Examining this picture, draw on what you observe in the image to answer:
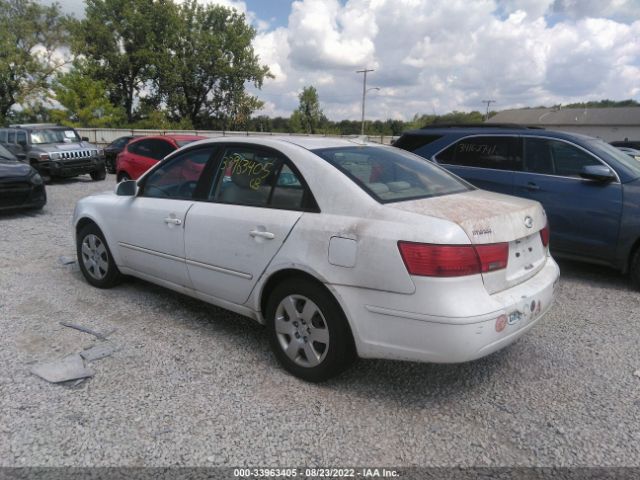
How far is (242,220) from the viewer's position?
3312 mm

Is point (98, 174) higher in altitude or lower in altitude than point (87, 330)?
higher

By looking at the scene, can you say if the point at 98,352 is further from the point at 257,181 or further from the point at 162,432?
the point at 257,181

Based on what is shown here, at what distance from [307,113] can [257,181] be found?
1952 inches

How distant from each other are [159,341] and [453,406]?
215 cm

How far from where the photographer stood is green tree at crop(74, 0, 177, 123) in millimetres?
41156

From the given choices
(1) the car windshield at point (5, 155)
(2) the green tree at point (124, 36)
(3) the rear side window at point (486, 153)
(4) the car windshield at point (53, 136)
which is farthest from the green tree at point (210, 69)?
(3) the rear side window at point (486, 153)

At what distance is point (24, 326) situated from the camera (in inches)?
154

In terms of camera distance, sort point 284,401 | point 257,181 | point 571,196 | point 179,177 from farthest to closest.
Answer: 1. point 571,196
2. point 179,177
3. point 257,181
4. point 284,401

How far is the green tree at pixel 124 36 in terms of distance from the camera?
41156 millimetres

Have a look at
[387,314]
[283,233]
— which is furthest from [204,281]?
[387,314]

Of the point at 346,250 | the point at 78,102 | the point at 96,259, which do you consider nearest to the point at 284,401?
the point at 346,250

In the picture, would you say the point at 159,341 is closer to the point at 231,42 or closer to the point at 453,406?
the point at 453,406

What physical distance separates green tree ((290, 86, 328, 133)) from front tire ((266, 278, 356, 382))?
48799 mm

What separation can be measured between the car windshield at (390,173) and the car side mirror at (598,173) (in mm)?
2267
